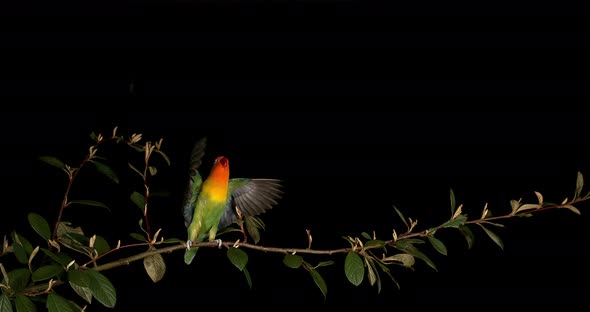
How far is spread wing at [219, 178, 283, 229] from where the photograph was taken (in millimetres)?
1031

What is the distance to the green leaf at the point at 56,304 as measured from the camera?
659 mm

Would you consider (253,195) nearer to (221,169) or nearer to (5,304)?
(221,169)

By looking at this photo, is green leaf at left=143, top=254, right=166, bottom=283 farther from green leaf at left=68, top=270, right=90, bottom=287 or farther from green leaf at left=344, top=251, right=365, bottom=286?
green leaf at left=344, top=251, right=365, bottom=286

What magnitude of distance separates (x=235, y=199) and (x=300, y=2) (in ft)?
3.36

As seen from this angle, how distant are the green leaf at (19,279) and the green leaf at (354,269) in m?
0.34

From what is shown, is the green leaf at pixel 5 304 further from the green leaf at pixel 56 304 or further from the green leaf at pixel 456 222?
the green leaf at pixel 456 222

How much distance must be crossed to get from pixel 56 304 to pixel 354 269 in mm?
316

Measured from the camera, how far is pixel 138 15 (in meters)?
1.94

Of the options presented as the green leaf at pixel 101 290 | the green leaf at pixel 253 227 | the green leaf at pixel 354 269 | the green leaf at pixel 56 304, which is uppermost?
the green leaf at pixel 253 227

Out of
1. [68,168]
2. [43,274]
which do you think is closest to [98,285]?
[43,274]

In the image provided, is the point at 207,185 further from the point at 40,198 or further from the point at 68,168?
the point at 40,198

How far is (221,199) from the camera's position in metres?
1.02

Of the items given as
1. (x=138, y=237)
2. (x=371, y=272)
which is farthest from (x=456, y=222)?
(x=138, y=237)

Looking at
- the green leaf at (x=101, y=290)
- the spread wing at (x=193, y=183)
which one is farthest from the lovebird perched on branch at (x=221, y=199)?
the green leaf at (x=101, y=290)
